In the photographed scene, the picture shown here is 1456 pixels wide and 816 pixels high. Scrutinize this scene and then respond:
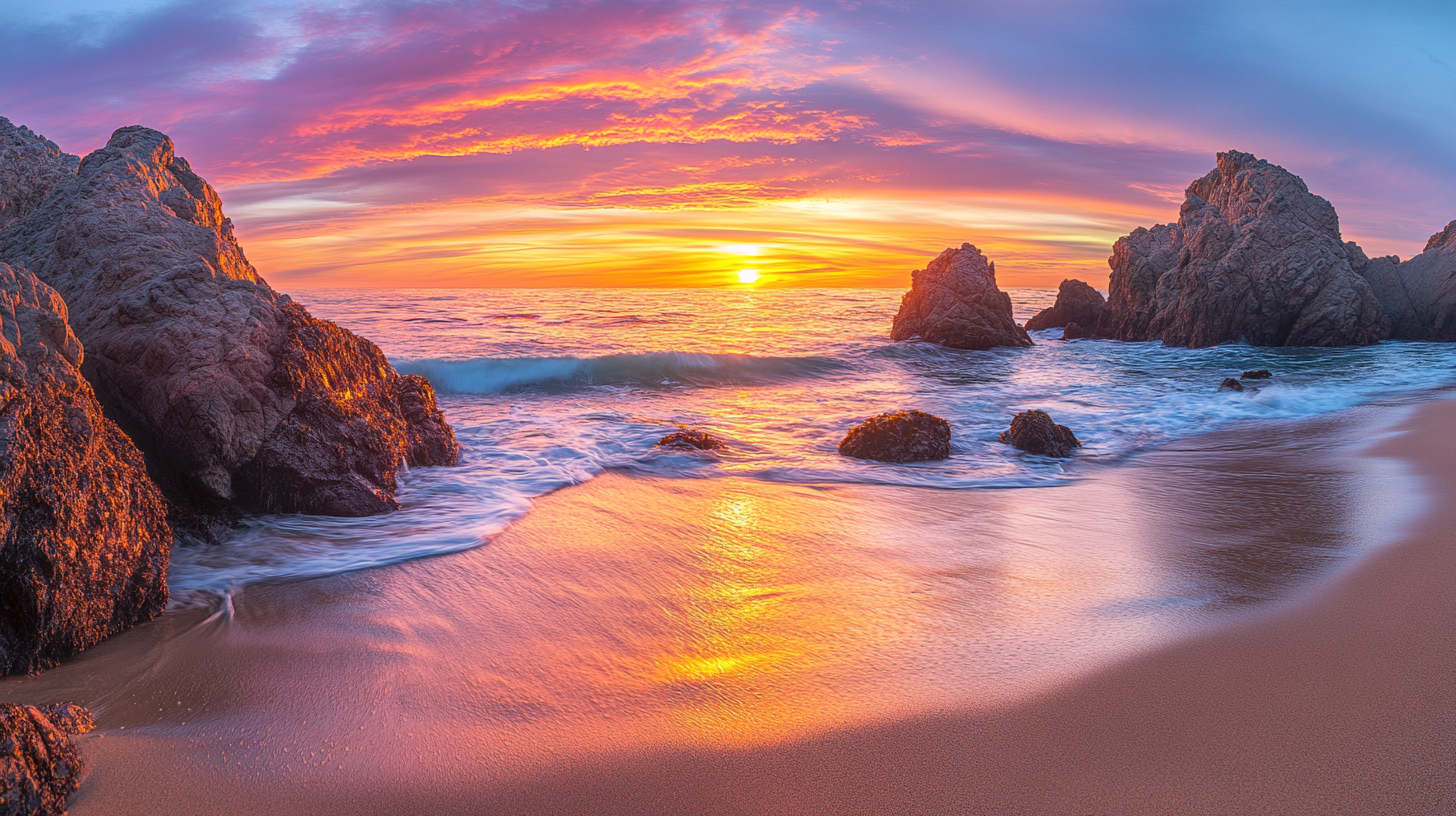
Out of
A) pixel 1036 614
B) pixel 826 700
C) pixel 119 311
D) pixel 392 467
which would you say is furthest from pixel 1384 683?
pixel 119 311

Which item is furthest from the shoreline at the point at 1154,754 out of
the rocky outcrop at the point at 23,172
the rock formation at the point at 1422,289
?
the rock formation at the point at 1422,289

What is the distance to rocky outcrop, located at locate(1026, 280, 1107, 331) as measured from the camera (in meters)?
31.9

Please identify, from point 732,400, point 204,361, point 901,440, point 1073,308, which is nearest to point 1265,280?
point 1073,308

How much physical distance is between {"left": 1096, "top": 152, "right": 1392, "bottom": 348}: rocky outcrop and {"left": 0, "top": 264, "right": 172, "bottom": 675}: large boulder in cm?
2915

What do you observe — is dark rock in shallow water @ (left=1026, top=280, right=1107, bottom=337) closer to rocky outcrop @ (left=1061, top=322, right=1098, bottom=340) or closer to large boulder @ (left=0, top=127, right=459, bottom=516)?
rocky outcrop @ (left=1061, top=322, right=1098, bottom=340)

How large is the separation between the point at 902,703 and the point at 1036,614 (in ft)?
4.20

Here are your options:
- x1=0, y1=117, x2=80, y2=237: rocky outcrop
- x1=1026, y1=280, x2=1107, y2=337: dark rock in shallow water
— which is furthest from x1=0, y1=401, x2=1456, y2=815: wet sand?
x1=1026, y1=280, x2=1107, y2=337: dark rock in shallow water

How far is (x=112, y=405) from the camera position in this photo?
4.82 m

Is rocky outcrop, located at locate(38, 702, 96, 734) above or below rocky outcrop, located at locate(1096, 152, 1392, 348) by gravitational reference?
below

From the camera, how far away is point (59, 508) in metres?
3.19

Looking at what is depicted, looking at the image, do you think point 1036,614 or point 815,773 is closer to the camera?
point 815,773

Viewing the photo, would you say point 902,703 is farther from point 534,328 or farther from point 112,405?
point 534,328

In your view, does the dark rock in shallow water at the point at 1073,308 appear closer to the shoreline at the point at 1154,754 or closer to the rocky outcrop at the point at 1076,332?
the rocky outcrop at the point at 1076,332

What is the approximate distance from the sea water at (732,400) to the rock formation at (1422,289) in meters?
2.24
